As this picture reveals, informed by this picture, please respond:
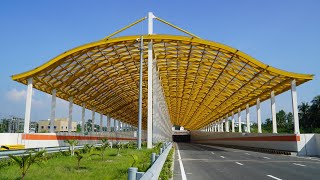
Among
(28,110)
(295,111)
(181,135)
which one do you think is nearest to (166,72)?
(295,111)

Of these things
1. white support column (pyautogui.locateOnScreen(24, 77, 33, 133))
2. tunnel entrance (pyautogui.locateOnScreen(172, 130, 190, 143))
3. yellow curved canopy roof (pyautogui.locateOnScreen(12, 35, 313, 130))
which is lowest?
tunnel entrance (pyautogui.locateOnScreen(172, 130, 190, 143))

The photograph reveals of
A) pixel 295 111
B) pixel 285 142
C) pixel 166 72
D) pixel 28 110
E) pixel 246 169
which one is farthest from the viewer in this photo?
pixel 166 72

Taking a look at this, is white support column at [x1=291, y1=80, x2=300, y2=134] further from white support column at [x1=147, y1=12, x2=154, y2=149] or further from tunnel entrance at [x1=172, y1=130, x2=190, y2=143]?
tunnel entrance at [x1=172, y1=130, x2=190, y2=143]

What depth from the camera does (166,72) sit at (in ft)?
172

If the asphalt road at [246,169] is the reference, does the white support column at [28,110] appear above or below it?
above

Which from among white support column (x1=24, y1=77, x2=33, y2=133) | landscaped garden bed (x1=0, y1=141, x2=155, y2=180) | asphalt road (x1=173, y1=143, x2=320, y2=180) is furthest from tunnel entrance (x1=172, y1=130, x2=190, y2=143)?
asphalt road (x1=173, y1=143, x2=320, y2=180)

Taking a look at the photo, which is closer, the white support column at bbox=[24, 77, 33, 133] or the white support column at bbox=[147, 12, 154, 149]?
the white support column at bbox=[147, 12, 154, 149]

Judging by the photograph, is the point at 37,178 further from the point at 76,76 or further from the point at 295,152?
the point at 76,76

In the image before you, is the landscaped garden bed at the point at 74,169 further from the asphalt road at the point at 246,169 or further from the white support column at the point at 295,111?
the white support column at the point at 295,111

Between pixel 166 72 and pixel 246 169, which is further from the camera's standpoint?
pixel 166 72

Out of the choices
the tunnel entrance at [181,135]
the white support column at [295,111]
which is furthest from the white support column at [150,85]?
the tunnel entrance at [181,135]

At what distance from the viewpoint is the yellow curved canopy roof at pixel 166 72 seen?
115ft

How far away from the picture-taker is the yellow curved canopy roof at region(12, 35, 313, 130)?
35.0 m

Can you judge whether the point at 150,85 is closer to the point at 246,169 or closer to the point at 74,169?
the point at 246,169
